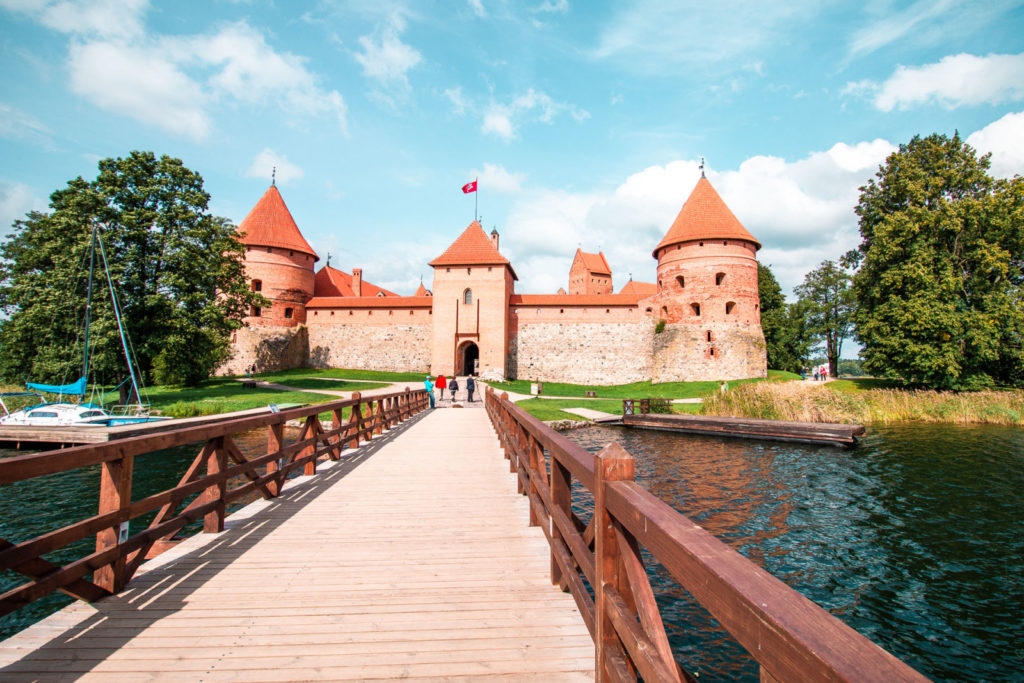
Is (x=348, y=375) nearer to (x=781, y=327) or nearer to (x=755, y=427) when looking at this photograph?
(x=755, y=427)

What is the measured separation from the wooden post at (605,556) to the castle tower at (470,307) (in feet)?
95.1

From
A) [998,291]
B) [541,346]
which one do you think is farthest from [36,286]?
[998,291]

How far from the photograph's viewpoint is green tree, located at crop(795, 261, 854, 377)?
3703 centimetres

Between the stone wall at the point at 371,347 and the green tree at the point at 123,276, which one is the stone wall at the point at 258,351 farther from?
the green tree at the point at 123,276

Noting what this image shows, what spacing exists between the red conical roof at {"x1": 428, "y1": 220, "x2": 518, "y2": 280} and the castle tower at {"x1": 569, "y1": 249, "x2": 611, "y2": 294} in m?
28.1

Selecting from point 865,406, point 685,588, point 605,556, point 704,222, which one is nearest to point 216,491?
point 605,556

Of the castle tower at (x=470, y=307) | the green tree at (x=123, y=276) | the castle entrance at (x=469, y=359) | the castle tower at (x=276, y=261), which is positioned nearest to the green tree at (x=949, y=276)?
the castle tower at (x=470, y=307)

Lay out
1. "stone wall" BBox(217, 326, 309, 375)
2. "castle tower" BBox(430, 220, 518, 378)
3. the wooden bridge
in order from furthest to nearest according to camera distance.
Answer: "stone wall" BBox(217, 326, 309, 375)
"castle tower" BBox(430, 220, 518, 378)
the wooden bridge

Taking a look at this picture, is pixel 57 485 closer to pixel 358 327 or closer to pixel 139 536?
pixel 139 536

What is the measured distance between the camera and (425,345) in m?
33.7

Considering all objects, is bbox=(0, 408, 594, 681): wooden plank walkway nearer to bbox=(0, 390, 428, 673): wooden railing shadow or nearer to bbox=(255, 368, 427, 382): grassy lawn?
bbox=(0, 390, 428, 673): wooden railing shadow

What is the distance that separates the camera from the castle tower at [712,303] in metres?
28.7

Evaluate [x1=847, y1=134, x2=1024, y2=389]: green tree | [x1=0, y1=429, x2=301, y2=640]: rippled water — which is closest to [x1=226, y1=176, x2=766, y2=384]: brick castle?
[x1=847, y1=134, x2=1024, y2=389]: green tree

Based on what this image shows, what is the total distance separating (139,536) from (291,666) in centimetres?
162
